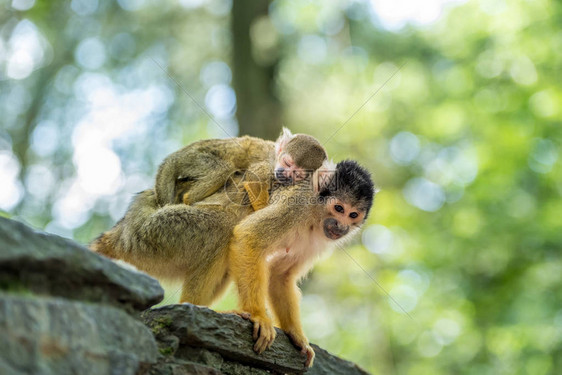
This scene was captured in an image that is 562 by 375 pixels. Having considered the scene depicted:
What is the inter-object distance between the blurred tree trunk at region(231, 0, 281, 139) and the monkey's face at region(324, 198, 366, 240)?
251 cm

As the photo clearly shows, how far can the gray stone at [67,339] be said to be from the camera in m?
1.62

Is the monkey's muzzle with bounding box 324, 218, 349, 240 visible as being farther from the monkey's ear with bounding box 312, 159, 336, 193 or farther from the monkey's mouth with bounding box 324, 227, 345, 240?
the monkey's ear with bounding box 312, 159, 336, 193

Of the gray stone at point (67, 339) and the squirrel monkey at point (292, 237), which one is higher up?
the squirrel monkey at point (292, 237)

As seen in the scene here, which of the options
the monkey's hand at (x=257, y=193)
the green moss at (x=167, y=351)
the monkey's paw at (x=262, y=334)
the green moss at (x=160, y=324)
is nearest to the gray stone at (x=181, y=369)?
the green moss at (x=167, y=351)

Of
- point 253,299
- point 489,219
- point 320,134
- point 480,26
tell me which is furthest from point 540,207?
point 253,299

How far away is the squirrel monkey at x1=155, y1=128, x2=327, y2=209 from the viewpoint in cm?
367

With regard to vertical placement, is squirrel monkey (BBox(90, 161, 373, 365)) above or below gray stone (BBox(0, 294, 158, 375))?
above

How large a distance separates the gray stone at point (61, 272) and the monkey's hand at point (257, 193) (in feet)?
4.59

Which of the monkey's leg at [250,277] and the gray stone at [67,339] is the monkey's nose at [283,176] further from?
the gray stone at [67,339]

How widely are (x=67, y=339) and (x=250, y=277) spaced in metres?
1.45

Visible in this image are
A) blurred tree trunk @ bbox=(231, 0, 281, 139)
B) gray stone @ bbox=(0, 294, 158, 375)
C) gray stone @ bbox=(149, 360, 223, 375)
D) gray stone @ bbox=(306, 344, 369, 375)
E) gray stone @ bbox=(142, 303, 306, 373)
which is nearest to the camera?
gray stone @ bbox=(0, 294, 158, 375)

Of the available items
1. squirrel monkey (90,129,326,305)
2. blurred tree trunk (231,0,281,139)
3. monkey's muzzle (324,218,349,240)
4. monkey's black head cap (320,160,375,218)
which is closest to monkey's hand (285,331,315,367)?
squirrel monkey (90,129,326,305)

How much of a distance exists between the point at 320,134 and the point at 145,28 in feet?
14.7

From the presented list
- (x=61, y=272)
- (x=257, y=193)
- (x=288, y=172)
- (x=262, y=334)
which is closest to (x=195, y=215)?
(x=257, y=193)
